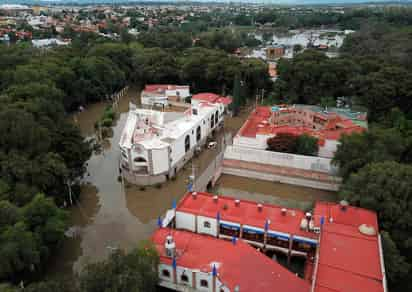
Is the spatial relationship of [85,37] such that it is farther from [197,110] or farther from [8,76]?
[197,110]

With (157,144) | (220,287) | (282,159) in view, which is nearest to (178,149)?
(157,144)

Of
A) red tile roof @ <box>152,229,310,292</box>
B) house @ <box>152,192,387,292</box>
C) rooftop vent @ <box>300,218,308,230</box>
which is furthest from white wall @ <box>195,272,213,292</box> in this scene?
rooftop vent @ <box>300,218,308,230</box>

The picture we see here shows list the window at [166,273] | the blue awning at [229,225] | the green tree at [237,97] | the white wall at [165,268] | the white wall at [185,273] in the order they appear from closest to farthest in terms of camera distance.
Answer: the white wall at [185,273], the white wall at [165,268], the window at [166,273], the blue awning at [229,225], the green tree at [237,97]

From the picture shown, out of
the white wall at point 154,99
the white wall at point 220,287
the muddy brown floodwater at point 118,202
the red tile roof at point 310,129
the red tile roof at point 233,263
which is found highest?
the red tile roof at point 310,129

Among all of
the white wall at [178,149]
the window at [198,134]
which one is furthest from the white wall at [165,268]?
the window at [198,134]

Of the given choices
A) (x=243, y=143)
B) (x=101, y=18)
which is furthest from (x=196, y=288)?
(x=101, y=18)

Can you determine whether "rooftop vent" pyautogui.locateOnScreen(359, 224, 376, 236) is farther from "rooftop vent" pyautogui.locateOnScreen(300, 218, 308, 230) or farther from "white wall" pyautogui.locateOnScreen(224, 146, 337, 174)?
"white wall" pyautogui.locateOnScreen(224, 146, 337, 174)

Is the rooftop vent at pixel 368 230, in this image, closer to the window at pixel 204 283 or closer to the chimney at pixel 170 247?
the window at pixel 204 283
